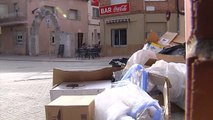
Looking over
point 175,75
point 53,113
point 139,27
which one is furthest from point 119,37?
point 53,113

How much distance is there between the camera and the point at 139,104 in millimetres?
3848

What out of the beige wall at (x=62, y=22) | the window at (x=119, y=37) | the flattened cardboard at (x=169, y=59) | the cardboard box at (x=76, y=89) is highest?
the beige wall at (x=62, y=22)

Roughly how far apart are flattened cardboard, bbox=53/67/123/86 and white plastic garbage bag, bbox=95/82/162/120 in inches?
80.2

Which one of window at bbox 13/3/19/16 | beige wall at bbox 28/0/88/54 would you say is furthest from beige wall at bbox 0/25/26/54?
beige wall at bbox 28/0/88/54

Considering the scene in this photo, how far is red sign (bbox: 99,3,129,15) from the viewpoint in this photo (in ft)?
101

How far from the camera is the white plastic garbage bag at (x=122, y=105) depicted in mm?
3725

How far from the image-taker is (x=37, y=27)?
119 ft

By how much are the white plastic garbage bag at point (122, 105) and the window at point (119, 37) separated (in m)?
26.7

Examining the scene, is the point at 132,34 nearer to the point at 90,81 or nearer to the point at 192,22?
the point at 90,81

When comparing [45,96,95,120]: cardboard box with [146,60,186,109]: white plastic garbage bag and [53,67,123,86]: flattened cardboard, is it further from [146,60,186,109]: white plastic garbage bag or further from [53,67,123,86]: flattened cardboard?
[146,60,186,109]: white plastic garbage bag

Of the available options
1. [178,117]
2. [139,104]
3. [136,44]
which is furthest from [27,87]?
[136,44]

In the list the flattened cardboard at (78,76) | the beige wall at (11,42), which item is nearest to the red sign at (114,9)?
the beige wall at (11,42)

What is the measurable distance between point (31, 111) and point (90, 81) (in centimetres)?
134

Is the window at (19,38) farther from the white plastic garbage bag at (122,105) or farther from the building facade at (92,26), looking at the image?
the white plastic garbage bag at (122,105)
